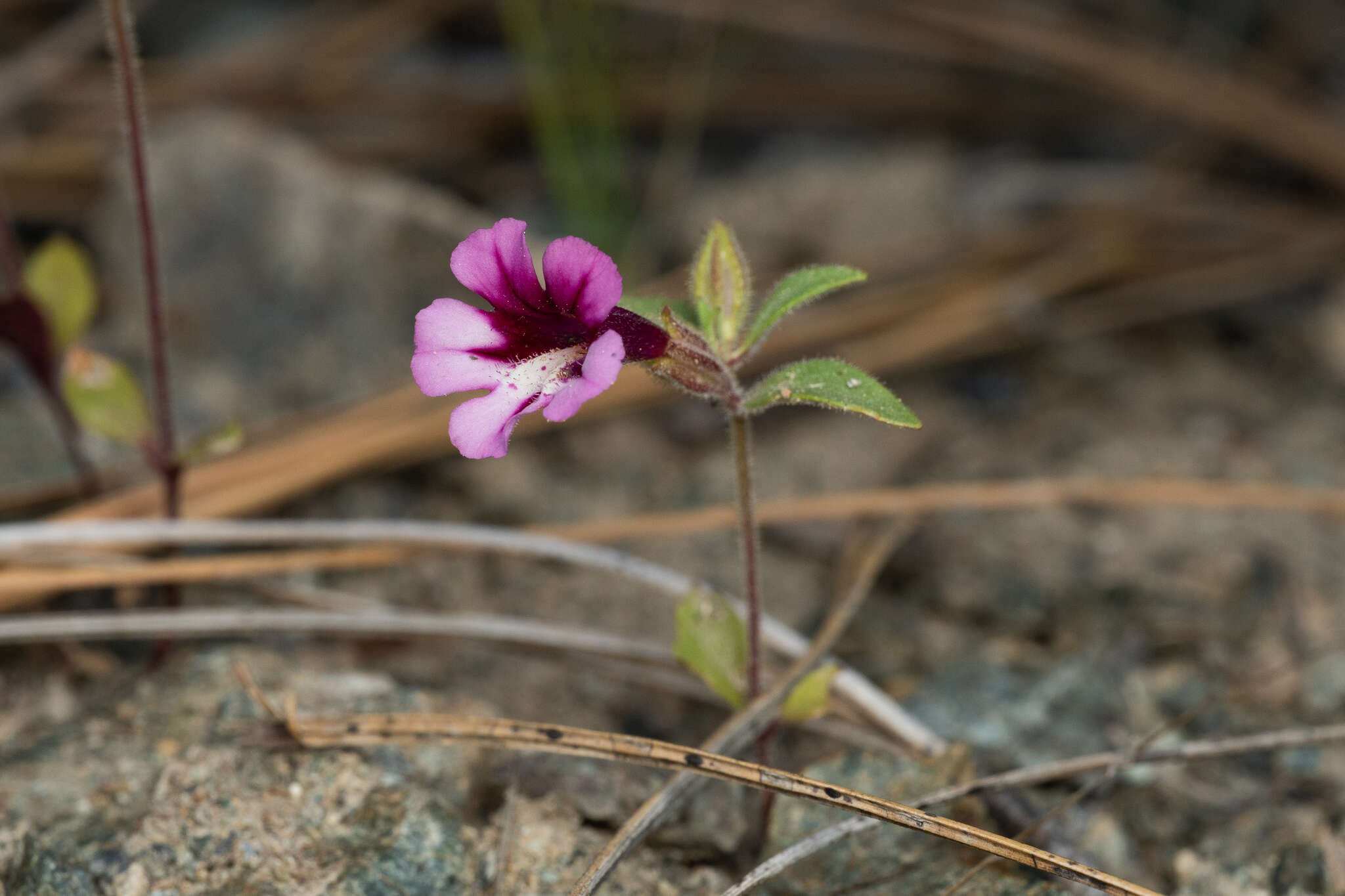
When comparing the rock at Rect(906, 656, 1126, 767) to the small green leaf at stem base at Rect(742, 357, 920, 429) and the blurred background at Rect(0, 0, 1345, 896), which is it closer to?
the blurred background at Rect(0, 0, 1345, 896)

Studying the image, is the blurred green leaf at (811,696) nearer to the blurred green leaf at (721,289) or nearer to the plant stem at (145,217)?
the blurred green leaf at (721,289)

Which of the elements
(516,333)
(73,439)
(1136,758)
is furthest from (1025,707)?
(73,439)

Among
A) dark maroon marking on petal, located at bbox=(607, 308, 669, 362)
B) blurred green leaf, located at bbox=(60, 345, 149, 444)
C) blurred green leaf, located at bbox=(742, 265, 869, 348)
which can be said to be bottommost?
dark maroon marking on petal, located at bbox=(607, 308, 669, 362)

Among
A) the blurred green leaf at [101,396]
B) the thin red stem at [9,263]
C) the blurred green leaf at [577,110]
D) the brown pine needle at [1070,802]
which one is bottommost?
the brown pine needle at [1070,802]

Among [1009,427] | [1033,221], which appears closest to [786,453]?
[1009,427]

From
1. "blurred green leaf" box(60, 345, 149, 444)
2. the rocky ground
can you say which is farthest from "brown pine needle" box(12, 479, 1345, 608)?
"blurred green leaf" box(60, 345, 149, 444)

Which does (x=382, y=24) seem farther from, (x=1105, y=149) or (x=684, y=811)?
(x=684, y=811)

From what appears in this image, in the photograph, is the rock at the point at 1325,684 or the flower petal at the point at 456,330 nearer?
the flower petal at the point at 456,330

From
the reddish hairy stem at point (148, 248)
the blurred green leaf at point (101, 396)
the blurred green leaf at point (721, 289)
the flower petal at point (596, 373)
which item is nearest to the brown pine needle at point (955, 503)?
the reddish hairy stem at point (148, 248)
